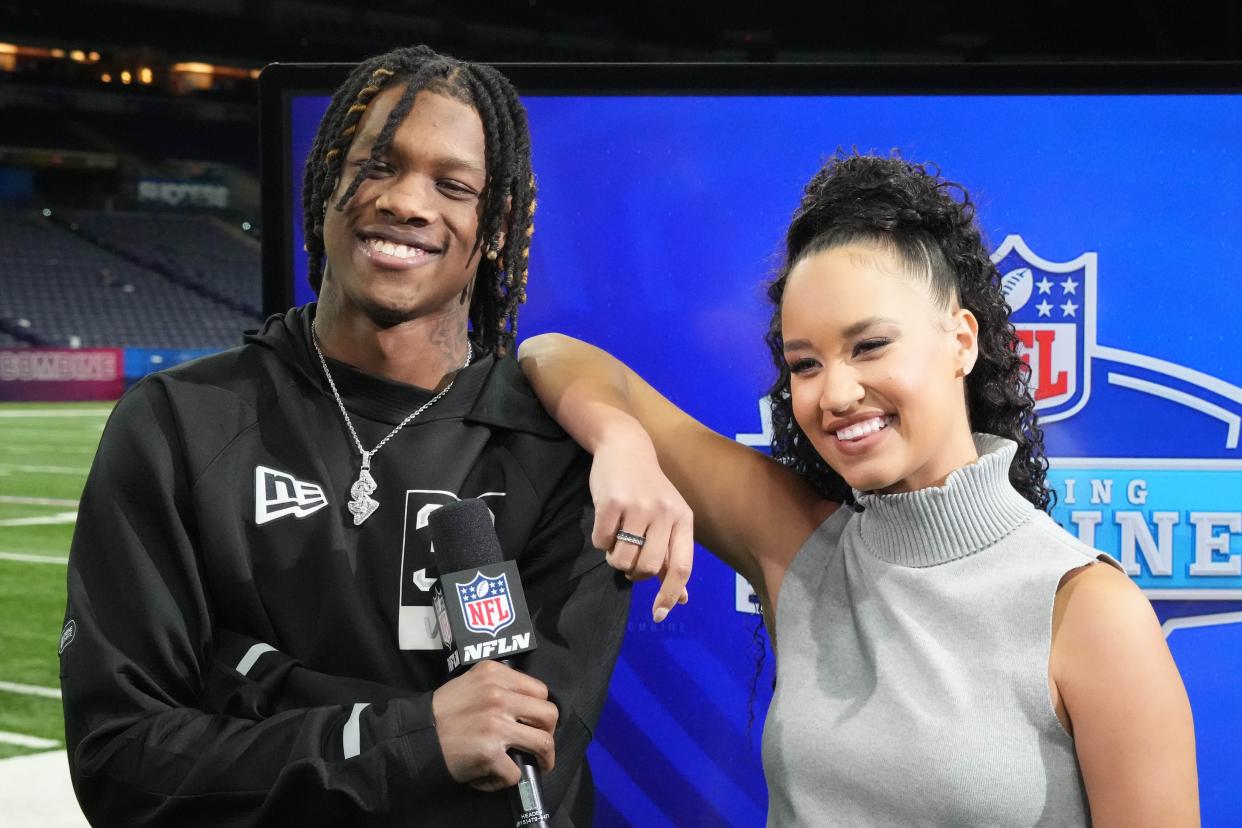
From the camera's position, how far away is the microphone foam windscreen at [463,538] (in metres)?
1.28

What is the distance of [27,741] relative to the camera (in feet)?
19.0

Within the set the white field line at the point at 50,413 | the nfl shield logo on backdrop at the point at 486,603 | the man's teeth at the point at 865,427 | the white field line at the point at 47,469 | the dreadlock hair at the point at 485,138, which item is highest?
the white field line at the point at 50,413

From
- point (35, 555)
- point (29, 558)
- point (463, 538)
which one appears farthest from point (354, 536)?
point (35, 555)

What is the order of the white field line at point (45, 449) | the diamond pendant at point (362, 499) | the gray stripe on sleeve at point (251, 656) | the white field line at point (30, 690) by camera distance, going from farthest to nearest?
the white field line at point (45, 449), the white field line at point (30, 690), the diamond pendant at point (362, 499), the gray stripe on sleeve at point (251, 656)

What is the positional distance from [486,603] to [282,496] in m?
0.38

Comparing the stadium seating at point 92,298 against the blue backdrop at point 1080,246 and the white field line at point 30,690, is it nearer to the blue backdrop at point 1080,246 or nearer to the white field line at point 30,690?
the white field line at point 30,690

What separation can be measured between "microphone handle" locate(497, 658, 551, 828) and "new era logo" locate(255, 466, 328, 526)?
36cm

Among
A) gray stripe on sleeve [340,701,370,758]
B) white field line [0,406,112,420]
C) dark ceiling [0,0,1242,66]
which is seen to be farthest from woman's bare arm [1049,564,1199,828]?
white field line [0,406,112,420]

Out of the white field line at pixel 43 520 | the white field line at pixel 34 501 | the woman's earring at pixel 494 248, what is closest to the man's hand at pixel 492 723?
the woman's earring at pixel 494 248

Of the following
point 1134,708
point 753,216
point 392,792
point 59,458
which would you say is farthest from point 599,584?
point 59,458

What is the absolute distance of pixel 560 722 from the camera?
4.74 ft

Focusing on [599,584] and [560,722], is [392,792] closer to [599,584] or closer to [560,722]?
[560,722]

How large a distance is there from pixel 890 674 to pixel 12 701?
6.14 m

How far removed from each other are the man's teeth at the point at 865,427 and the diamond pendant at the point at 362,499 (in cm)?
58
